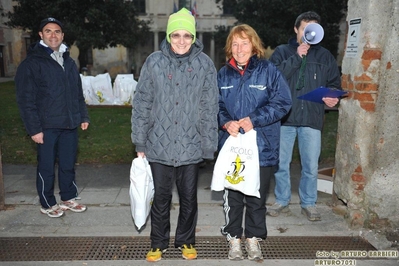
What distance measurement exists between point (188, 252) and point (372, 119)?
243cm

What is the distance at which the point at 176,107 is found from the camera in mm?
3400

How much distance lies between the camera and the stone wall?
3.94 m

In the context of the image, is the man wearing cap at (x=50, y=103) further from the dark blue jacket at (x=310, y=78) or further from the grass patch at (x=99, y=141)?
the grass patch at (x=99, y=141)

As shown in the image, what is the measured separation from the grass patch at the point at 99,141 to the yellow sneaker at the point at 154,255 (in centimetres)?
381

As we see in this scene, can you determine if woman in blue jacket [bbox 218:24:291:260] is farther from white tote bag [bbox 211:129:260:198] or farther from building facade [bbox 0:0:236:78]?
building facade [bbox 0:0:236:78]

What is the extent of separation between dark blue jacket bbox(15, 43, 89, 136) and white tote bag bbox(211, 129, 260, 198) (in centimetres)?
199

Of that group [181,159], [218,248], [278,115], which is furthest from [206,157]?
[218,248]

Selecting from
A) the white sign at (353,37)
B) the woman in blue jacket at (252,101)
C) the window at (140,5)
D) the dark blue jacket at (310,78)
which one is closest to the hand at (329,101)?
the dark blue jacket at (310,78)

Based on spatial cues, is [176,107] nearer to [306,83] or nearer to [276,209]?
[306,83]

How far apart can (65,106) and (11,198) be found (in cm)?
183

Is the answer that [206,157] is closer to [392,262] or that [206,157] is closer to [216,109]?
[216,109]

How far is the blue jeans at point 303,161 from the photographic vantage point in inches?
173

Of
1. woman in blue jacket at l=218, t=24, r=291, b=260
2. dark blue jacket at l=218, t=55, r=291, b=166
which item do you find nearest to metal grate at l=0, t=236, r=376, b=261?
woman in blue jacket at l=218, t=24, r=291, b=260

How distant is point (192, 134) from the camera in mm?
3484
